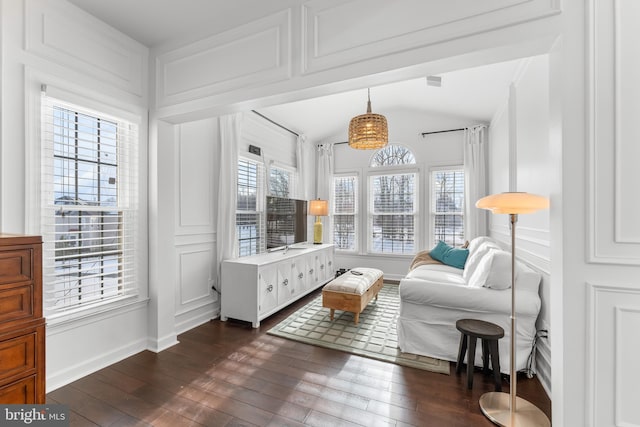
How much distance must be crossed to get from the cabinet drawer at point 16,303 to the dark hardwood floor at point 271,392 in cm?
84

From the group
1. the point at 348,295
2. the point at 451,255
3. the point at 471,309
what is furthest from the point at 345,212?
the point at 471,309

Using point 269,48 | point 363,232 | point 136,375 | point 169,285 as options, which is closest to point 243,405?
point 136,375

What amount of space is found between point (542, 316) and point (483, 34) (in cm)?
218

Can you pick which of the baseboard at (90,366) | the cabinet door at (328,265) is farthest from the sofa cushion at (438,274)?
the baseboard at (90,366)

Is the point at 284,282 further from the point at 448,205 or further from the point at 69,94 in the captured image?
the point at 448,205

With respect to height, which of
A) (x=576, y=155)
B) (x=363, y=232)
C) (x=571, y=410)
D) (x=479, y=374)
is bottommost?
(x=479, y=374)

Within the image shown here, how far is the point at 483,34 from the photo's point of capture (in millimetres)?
1548

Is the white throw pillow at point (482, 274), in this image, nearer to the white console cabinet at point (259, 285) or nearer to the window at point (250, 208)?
the white console cabinet at point (259, 285)

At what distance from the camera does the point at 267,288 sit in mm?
3479

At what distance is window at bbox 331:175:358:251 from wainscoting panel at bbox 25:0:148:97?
413 centimetres

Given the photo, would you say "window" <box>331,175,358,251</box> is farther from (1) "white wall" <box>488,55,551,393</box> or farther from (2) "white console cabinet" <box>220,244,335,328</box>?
(1) "white wall" <box>488,55,551,393</box>

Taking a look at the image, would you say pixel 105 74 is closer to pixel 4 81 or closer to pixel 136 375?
pixel 4 81

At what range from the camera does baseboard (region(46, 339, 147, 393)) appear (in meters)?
2.12

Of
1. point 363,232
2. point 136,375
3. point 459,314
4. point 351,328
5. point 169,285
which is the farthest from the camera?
point 363,232
